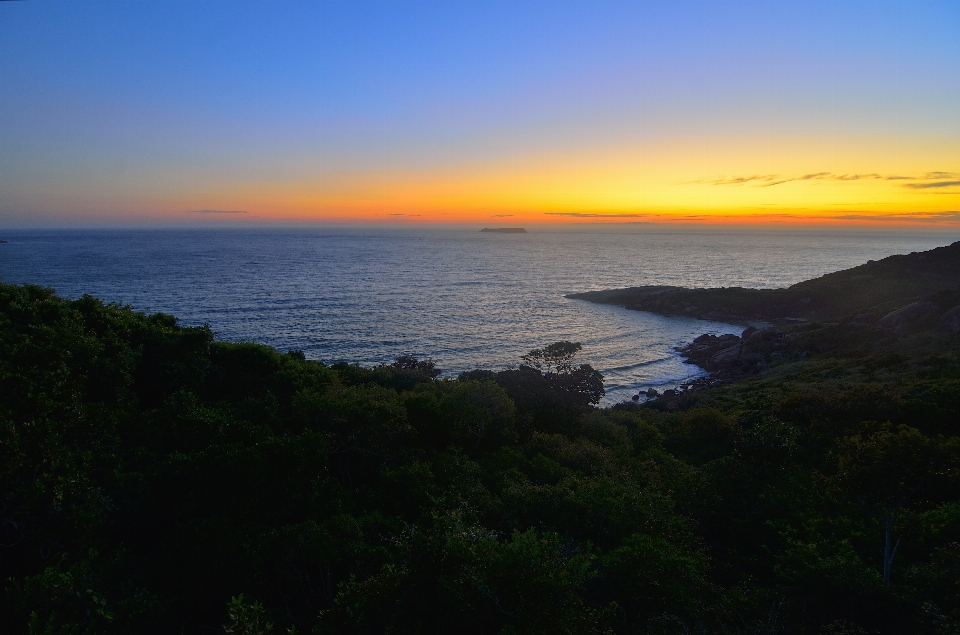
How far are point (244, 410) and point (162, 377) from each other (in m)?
5.58

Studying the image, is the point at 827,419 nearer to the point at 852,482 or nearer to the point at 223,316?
the point at 852,482

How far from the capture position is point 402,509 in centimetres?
1430

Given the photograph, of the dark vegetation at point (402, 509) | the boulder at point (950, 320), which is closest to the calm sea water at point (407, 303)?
the boulder at point (950, 320)

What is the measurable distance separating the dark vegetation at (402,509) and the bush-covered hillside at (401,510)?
0.20 feet

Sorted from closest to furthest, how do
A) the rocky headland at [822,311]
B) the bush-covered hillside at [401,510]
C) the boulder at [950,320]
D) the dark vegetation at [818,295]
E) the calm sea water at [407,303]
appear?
the bush-covered hillside at [401,510], the boulder at [950,320], the rocky headland at [822,311], the calm sea water at [407,303], the dark vegetation at [818,295]

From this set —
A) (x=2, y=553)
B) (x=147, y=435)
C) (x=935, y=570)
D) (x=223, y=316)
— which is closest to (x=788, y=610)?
(x=935, y=570)

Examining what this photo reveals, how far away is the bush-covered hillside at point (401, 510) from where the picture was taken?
26.0 feet

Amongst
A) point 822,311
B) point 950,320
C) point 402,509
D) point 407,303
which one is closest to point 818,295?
point 822,311

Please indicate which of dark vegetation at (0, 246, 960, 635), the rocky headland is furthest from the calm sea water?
dark vegetation at (0, 246, 960, 635)

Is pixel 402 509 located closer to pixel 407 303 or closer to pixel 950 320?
pixel 950 320

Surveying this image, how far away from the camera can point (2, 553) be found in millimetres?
9195

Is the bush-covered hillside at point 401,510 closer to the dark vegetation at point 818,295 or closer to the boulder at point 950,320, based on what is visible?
the boulder at point 950,320

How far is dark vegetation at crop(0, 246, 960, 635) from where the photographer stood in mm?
7941

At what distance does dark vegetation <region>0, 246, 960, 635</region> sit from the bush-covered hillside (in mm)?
60
